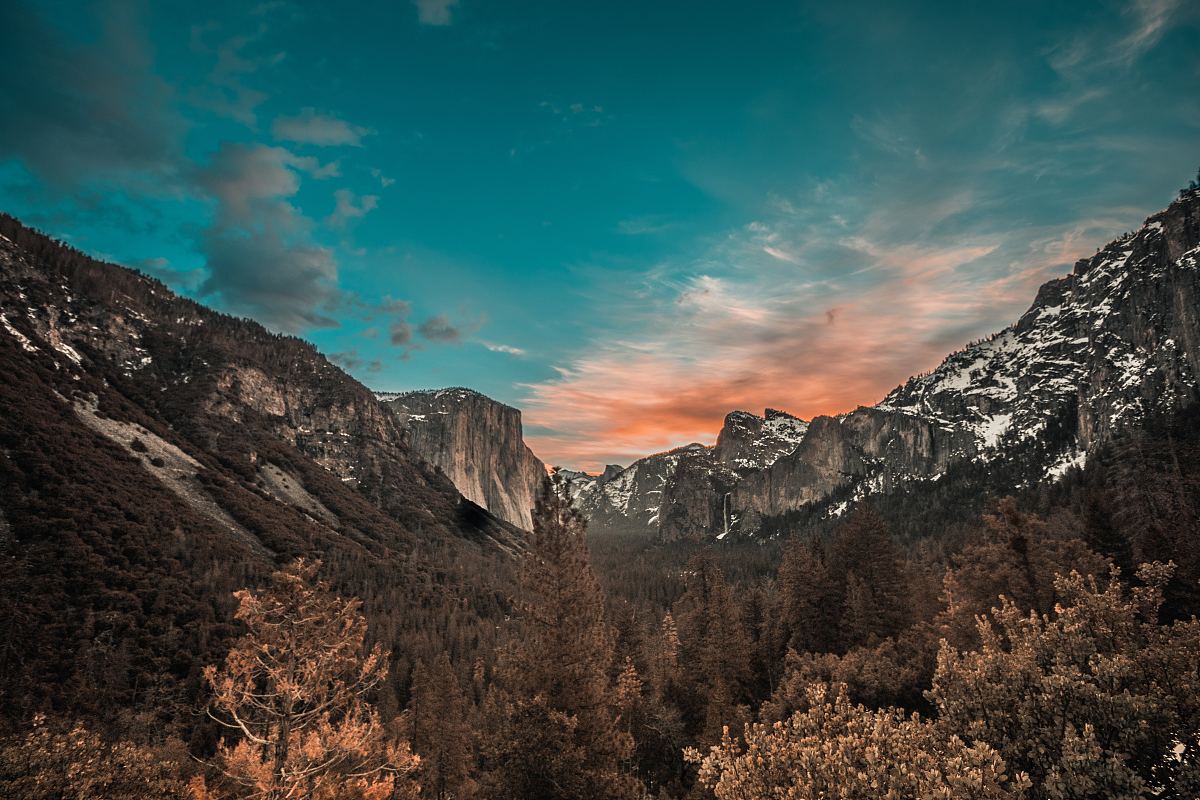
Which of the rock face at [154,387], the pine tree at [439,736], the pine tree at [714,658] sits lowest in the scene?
the pine tree at [439,736]

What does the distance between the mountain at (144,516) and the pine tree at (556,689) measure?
50.7 meters

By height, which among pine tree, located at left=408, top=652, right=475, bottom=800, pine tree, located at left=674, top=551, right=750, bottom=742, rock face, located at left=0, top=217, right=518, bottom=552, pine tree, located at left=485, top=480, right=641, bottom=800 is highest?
rock face, located at left=0, top=217, right=518, bottom=552

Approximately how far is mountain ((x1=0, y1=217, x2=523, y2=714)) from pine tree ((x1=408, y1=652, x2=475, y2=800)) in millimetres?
27962

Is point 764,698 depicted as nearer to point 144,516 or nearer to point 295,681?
point 295,681

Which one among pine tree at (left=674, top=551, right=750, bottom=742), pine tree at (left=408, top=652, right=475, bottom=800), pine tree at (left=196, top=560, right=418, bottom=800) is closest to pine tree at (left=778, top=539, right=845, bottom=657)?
pine tree at (left=674, top=551, right=750, bottom=742)

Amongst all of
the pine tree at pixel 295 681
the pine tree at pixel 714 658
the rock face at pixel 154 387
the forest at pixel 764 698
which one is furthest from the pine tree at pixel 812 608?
the rock face at pixel 154 387

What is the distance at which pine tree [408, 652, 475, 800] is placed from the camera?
35.4m

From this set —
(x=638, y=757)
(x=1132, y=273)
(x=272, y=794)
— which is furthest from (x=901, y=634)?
(x=1132, y=273)

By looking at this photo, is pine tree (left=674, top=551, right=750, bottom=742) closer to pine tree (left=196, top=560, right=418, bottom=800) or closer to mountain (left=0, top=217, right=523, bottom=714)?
pine tree (left=196, top=560, right=418, bottom=800)

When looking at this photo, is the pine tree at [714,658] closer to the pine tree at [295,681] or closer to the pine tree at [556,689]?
the pine tree at [556,689]

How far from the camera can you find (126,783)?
41.7ft

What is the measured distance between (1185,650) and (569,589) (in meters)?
13.8

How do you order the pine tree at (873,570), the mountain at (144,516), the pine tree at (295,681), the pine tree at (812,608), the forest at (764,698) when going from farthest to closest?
the mountain at (144,516), the pine tree at (812,608), the pine tree at (873,570), the pine tree at (295,681), the forest at (764,698)

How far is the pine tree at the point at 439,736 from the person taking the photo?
3544 cm
